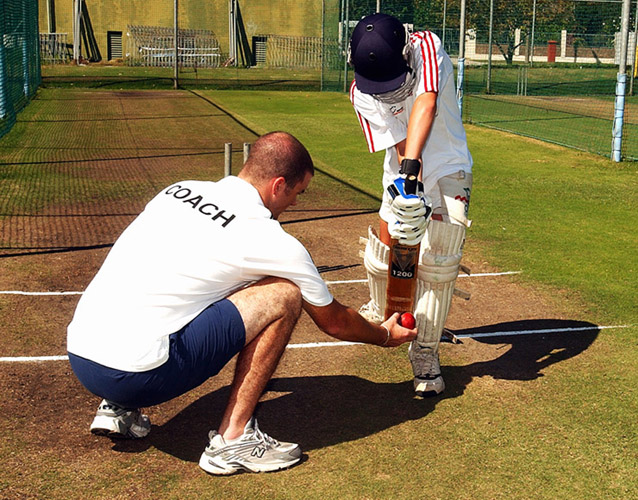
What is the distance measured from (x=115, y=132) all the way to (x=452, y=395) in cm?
1491

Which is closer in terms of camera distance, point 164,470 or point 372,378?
point 164,470

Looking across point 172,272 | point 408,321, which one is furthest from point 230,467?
point 408,321

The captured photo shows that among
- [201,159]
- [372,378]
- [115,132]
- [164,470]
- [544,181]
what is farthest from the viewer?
[115,132]

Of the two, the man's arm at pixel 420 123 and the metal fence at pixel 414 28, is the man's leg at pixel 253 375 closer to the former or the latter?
the man's arm at pixel 420 123

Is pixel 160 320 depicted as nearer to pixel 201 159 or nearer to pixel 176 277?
pixel 176 277

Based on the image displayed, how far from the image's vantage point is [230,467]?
→ 13.2 ft

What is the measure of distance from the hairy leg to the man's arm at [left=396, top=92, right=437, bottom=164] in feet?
4.46

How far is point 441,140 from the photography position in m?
5.32

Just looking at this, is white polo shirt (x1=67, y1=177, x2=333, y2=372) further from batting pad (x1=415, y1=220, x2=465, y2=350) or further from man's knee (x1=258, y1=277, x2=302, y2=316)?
batting pad (x1=415, y1=220, x2=465, y2=350)

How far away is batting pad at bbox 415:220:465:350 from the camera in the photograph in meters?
5.12

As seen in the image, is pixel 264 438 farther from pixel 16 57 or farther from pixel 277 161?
pixel 16 57

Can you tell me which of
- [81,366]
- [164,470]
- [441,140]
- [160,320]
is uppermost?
[441,140]

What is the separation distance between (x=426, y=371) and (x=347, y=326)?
101cm

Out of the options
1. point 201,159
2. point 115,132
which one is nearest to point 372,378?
point 201,159
